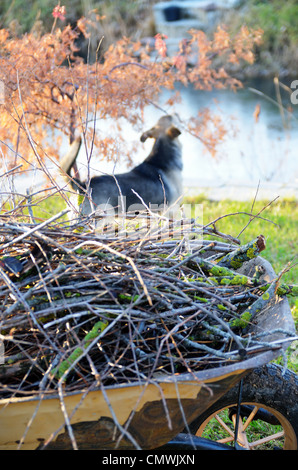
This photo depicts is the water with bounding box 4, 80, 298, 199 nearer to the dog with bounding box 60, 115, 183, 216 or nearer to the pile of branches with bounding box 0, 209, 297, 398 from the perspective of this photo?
the dog with bounding box 60, 115, 183, 216

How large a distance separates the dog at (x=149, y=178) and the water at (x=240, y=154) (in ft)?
0.70

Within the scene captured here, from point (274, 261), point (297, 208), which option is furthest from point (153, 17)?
point (274, 261)

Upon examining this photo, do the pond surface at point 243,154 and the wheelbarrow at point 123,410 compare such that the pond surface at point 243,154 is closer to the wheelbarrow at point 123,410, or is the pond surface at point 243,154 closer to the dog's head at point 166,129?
the dog's head at point 166,129

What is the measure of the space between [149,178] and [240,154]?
3928 millimetres

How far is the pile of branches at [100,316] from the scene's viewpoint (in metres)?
1.51

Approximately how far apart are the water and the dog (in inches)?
8.5

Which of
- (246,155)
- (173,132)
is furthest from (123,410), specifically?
(246,155)

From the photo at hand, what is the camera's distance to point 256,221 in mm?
4914

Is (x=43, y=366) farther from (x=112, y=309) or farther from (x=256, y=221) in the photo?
(x=256, y=221)

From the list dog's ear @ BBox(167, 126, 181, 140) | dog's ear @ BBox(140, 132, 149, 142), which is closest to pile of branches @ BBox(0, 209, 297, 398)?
dog's ear @ BBox(140, 132, 149, 142)

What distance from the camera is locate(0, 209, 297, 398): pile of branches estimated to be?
1507mm

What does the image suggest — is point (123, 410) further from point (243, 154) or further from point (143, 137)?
point (243, 154)

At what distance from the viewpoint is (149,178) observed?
386 cm
